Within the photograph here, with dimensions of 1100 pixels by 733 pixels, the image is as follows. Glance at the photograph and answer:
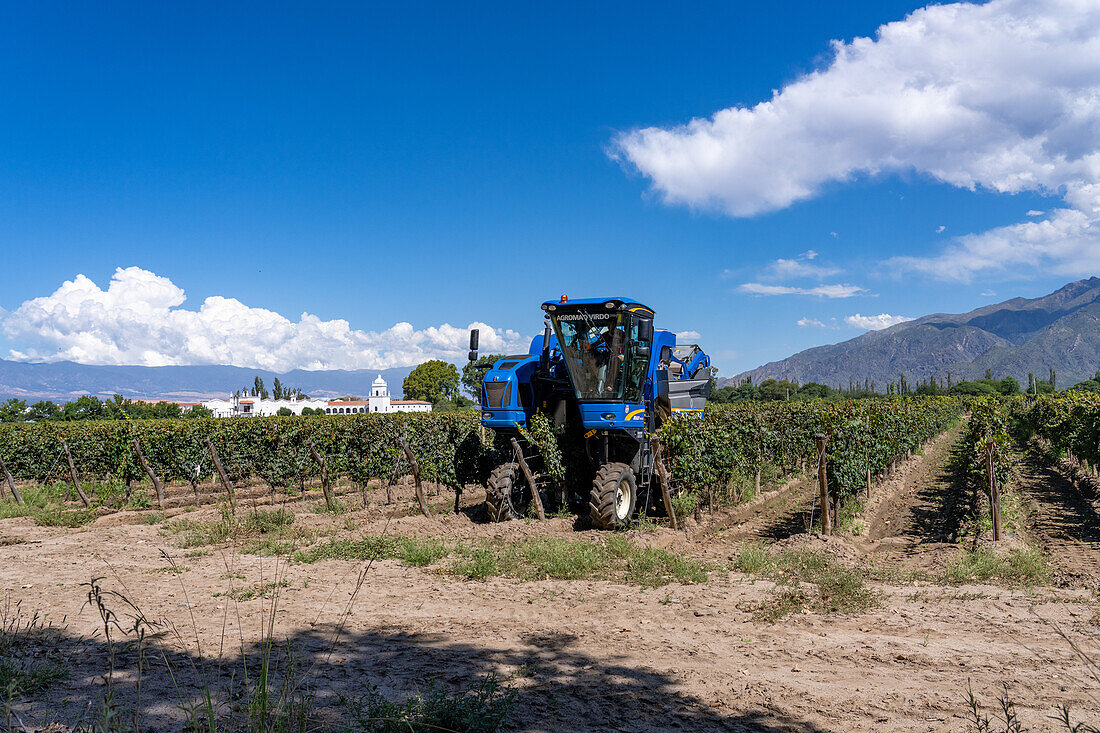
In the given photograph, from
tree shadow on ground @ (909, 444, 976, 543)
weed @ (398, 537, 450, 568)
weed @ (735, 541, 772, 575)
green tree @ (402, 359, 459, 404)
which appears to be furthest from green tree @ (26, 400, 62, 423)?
green tree @ (402, 359, 459, 404)

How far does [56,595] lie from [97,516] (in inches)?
312

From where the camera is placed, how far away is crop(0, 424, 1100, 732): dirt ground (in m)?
4.01

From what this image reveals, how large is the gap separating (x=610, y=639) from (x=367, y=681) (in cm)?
210

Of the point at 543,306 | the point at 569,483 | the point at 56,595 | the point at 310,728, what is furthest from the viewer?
the point at 569,483

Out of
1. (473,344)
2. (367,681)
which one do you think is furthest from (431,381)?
(367,681)

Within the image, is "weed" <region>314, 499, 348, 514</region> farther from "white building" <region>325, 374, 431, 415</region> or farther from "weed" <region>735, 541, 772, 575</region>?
→ "white building" <region>325, 374, 431, 415</region>

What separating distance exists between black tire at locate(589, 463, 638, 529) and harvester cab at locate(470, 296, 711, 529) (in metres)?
0.02

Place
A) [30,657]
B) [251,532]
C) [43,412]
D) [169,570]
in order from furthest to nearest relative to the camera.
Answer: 1. [43,412]
2. [251,532]
3. [169,570]
4. [30,657]

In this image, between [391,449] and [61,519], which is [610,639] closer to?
[391,449]

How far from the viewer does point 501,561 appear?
822 cm

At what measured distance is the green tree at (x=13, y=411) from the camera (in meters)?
40.2

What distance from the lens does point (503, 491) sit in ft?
36.4

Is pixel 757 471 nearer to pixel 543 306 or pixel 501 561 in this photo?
pixel 543 306

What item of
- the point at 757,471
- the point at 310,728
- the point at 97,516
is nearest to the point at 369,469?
the point at 97,516
